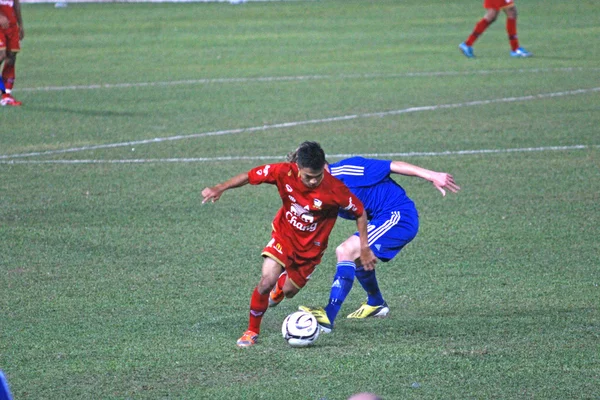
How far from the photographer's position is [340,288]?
6867mm

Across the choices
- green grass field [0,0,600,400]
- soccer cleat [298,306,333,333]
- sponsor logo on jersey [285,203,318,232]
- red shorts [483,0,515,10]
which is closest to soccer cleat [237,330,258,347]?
green grass field [0,0,600,400]

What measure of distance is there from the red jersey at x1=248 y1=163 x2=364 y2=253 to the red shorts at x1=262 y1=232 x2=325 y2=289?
0.13 ft

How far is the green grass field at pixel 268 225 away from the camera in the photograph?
236 inches

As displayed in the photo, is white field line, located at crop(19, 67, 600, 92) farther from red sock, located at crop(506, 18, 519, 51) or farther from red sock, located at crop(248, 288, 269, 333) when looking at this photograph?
red sock, located at crop(248, 288, 269, 333)

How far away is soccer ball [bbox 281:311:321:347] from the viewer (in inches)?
250

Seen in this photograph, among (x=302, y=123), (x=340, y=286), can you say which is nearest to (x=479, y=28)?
(x=302, y=123)

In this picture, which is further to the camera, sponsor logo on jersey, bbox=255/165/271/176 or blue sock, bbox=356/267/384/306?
blue sock, bbox=356/267/384/306

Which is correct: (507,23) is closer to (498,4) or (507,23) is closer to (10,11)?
(498,4)

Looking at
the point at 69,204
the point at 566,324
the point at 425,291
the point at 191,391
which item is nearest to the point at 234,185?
the point at 191,391

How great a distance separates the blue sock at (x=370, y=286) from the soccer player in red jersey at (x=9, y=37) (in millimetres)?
11078

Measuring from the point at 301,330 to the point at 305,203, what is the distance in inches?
32.3

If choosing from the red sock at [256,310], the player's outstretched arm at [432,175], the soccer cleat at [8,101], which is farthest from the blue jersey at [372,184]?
the soccer cleat at [8,101]

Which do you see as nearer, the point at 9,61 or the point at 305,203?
the point at 305,203

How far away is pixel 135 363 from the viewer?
6.09 meters
